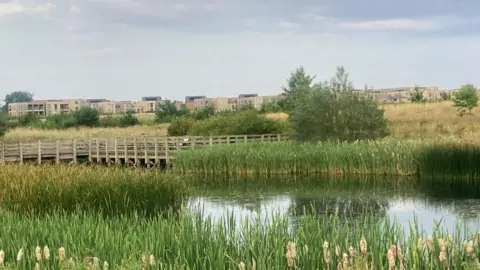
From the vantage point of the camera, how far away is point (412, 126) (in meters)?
44.7

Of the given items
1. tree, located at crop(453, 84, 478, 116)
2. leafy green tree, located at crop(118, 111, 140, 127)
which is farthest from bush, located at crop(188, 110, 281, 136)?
leafy green tree, located at crop(118, 111, 140, 127)

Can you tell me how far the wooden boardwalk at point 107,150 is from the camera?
1382 inches

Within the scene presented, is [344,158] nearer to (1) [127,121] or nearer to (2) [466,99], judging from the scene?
(2) [466,99]

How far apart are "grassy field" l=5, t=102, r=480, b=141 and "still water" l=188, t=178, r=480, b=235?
48.2 ft

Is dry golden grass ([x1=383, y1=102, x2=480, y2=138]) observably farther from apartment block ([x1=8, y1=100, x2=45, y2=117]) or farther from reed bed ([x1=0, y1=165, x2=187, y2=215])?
apartment block ([x1=8, y1=100, x2=45, y2=117])

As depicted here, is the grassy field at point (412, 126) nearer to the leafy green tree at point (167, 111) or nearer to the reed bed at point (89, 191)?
the leafy green tree at point (167, 111)

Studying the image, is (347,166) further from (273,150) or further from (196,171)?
(196,171)

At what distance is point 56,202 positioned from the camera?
12.1 meters

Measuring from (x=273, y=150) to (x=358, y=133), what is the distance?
4498 mm

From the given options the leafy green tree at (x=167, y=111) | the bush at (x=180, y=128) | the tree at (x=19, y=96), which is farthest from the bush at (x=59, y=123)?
the tree at (x=19, y=96)

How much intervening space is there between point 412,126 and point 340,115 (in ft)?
55.2

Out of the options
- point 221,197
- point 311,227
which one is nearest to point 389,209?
point 221,197

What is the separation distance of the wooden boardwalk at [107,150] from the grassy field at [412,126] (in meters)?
10.8

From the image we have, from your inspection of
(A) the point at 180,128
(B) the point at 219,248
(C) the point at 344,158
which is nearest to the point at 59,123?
(A) the point at 180,128
